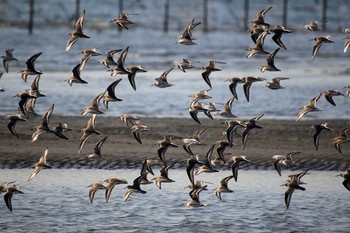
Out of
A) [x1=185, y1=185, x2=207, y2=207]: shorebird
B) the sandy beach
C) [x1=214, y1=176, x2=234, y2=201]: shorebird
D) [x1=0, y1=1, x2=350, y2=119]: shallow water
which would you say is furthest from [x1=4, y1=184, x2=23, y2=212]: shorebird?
[x1=0, y1=1, x2=350, y2=119]: shallow water

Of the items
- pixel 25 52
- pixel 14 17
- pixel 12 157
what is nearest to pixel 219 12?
pixel 14 17

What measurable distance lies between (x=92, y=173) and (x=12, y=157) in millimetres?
2723

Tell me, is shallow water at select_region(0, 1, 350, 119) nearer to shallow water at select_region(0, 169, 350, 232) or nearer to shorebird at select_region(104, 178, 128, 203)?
shallow water at select_region(0, 169, 350, 232)

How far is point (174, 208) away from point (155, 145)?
7295mm

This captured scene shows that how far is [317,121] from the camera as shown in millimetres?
31141

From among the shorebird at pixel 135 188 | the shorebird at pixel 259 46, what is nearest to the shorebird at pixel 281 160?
the shorebird at pixel 259 46

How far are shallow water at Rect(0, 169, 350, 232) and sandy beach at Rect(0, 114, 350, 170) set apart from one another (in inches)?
60.7

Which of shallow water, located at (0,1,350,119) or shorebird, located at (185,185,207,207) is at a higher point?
shallow water, located at (0,1,350,119)

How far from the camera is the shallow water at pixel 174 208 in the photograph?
56.2ft

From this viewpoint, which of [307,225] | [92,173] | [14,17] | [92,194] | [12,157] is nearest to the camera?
[307,225]

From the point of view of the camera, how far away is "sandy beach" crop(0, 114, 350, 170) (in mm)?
23781

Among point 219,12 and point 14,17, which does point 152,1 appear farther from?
point 14,17

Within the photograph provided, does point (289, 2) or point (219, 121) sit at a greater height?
point (289, 2)

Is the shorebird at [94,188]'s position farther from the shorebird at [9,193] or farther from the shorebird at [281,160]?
the shorebird at [281,160]
